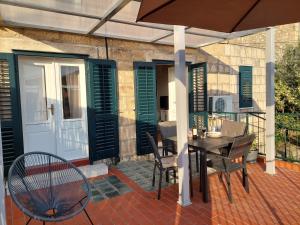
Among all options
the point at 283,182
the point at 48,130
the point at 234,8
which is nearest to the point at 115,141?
the point at 48,130

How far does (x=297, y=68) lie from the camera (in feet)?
25.4

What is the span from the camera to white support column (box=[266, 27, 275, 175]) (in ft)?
12.9

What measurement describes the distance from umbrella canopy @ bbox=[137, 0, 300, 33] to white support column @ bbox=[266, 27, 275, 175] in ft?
6.55

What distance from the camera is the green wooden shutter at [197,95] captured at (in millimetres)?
5449

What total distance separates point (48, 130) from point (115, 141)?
127 centimetres

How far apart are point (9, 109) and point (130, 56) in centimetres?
246

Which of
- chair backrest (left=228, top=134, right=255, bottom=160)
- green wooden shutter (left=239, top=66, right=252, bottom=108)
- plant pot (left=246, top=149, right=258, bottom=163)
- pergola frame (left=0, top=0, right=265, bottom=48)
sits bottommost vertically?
plant pot (left=246, top=149, right=258, bottom=163)

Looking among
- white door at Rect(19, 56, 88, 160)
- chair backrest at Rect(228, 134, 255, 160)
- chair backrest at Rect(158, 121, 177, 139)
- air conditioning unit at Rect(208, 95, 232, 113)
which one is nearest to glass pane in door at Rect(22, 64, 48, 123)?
white door at Rect(19, 56, 88, 160)

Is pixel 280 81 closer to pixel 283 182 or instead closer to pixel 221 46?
pixel 221 46

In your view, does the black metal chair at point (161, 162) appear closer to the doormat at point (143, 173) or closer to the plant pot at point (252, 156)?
→ the doormat at point (143, 173)

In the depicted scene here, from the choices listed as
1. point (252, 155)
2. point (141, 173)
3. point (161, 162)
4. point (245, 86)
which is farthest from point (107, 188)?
point (245, 86)

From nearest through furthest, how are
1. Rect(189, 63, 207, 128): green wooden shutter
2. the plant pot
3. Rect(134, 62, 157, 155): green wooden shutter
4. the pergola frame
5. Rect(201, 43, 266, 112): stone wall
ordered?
the pergola frame, the plant pot, Rect(134, 62, 157, 155): green wooden shutter, Rect(189, 63, 207, 128): green wooden shutter, Rect(201, 43, 266, 112): stone wall

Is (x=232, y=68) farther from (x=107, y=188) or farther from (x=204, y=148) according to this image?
(x=107, y=188)

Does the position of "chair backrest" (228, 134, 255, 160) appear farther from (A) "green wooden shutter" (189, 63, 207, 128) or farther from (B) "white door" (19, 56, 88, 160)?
(B) "white door" (19, 56, 88, 160)
